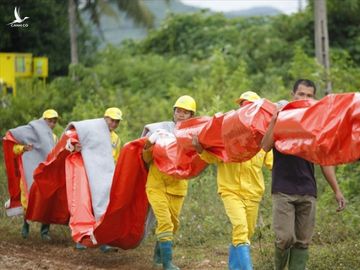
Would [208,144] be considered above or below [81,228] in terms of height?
above

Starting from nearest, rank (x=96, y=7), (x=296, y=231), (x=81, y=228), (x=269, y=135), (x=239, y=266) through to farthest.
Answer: (x=269, y=135) → (x=296, y=231) → (x=239, y=266) → (x=81, y=228) → (x=96, y=7)

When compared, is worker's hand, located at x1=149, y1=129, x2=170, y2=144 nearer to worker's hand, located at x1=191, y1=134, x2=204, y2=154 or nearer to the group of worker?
the group of worker

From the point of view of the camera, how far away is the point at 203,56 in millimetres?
25594

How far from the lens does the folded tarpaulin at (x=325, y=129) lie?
A: 516 centimetres

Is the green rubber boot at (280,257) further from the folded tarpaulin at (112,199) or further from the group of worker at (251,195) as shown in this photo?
the folded tarpaulin at (112,199)

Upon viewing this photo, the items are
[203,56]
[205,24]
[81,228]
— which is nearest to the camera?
[81,228]

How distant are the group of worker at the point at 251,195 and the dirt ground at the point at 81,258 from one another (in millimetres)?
514

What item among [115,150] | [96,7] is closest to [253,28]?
[96,7]

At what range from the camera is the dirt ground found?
8.77 m

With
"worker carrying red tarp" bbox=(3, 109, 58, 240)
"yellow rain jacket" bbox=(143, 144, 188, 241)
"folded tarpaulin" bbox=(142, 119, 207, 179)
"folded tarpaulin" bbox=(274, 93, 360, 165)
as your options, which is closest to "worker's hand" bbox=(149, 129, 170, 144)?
"folded tarpaulin" bbox=(142, 119, 207, 179)

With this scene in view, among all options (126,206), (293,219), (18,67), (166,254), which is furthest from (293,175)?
(18,67)

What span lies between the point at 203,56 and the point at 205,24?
2.31m

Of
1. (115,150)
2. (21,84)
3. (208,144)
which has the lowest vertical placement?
(21,84)

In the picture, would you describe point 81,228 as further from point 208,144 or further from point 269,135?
point 269,135
